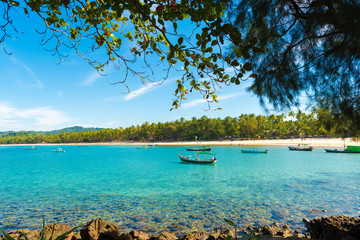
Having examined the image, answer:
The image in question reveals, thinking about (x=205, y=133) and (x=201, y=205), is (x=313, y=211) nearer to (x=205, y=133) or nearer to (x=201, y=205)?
(x=201, y=205)

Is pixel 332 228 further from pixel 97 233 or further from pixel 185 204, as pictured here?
pixel 185 204

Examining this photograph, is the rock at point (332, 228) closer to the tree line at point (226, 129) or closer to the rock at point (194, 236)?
the rock at point (194, 236)

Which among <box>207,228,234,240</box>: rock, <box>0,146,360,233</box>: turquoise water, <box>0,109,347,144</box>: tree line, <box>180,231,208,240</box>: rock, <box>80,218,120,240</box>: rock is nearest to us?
<box>80,218,120,240</box>: rock

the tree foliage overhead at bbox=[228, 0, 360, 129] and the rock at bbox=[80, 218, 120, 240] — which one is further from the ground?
the tree foliage overhead at bbox=[228, 0, 360, 129]

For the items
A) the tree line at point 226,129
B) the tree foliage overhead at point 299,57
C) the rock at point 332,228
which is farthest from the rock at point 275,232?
the tree line at point 226,129

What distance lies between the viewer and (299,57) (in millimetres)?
3906

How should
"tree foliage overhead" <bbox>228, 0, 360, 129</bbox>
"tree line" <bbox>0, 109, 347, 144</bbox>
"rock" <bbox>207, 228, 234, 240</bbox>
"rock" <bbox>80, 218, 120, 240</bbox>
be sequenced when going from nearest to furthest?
"tree foliage overhead" <bbox>228, 0, 360, 129</bbox>, "rock" <bbox>80, 218, 120, 240</bbox>, "rock" <bbox>207, 228, 234, 240</bbox>, "tree line" <bbox>0, 109, 347, 144</bbox>

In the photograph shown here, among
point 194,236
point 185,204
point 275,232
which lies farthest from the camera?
point 185,204

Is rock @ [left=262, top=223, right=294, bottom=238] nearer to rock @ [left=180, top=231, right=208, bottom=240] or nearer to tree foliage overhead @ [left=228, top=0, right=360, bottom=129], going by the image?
rock @ [left=180, top=231, right=208, bottom=240]

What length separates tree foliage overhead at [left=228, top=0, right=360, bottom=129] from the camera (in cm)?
348

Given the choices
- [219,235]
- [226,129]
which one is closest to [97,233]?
[219,235]

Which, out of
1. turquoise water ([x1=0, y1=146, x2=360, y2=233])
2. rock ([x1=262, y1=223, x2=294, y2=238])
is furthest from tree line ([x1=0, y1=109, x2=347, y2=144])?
rock ([x1=262, y1=223, x2=294, y2=238])

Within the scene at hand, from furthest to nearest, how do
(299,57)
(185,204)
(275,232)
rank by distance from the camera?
(185,204)
(275,232)
(299,57)

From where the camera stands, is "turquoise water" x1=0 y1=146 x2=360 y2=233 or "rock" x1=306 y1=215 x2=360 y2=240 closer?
"rock" x1=306 y1=215 x2=360 y2=240
